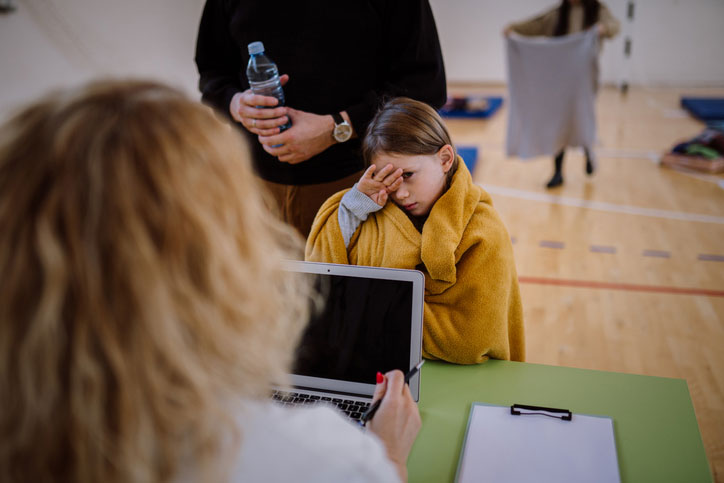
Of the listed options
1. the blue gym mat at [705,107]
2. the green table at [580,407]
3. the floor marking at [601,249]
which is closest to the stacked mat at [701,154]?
the blue gym mat at [705,107]

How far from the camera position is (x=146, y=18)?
501 cm

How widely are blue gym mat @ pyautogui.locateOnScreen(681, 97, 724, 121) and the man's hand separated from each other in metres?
5.47

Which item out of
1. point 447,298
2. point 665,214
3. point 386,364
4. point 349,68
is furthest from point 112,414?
point 665,214

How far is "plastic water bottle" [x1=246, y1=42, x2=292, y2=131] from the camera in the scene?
153 centimetres

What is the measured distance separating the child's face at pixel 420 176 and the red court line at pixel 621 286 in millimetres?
1819

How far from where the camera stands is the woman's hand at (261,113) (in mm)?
1515

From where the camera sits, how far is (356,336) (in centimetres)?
113

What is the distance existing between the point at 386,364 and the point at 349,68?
2.94ft

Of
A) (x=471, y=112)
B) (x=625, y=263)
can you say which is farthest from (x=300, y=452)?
(x=471, y=112)

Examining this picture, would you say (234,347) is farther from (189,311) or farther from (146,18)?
(146,18)

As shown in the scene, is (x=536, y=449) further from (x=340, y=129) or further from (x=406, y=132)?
(x=340, y=129)

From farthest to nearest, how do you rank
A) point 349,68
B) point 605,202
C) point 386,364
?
point 605,202 → point 349,68 → point 386,364

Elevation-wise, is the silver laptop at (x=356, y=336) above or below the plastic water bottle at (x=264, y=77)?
below

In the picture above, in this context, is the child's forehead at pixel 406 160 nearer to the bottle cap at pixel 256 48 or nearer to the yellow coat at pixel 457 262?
the yellow coat at pixel 457 262
